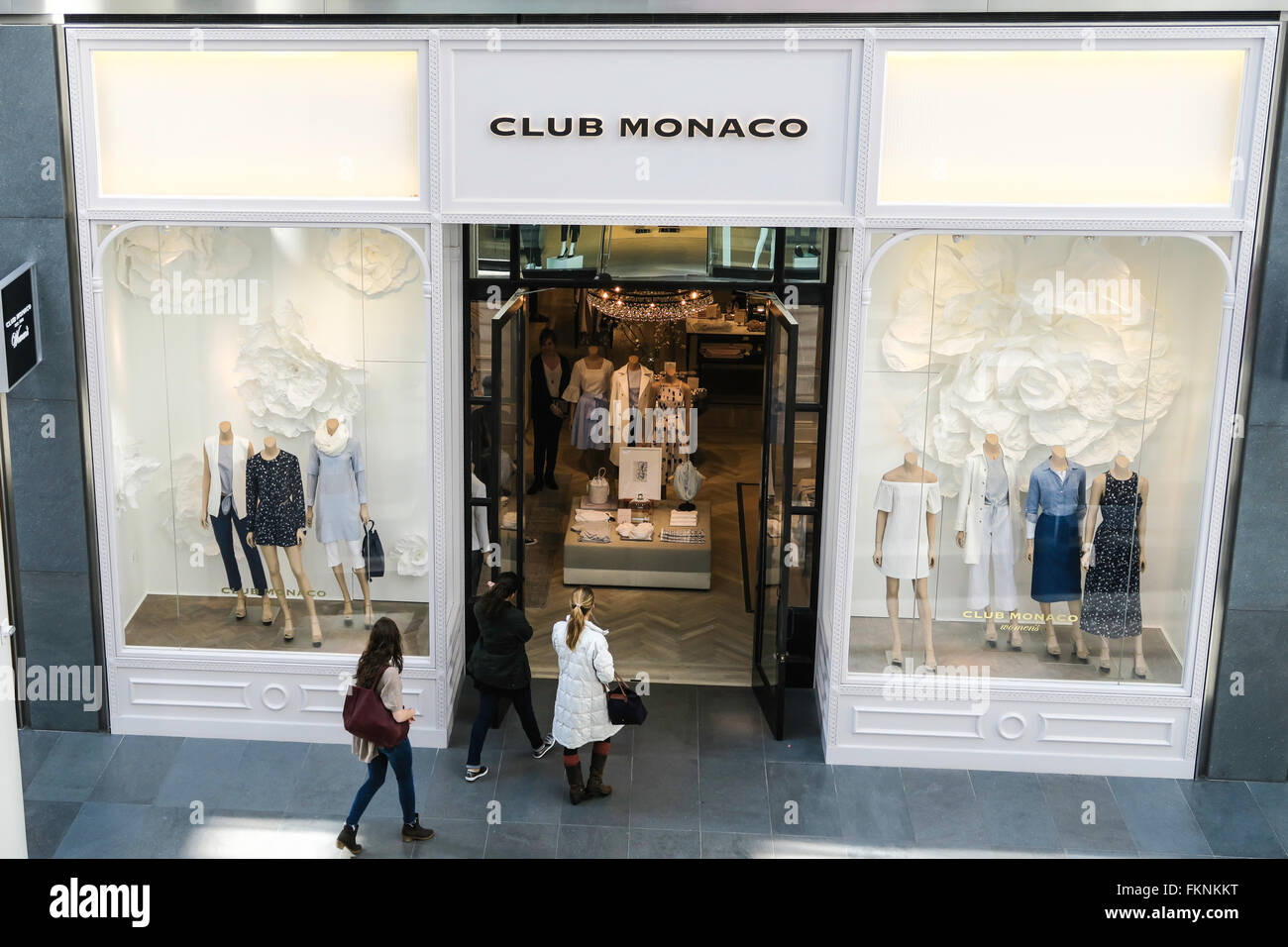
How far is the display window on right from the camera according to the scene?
739cm

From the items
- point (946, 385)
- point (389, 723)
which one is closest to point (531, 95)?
point (946, 385)

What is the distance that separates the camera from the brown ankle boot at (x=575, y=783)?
735 cm

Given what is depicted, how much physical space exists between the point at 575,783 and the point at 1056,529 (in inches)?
128

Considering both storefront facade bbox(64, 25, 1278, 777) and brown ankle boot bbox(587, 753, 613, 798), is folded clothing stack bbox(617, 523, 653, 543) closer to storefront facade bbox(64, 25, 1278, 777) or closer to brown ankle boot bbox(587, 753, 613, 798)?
storefront facade bbox(64, 25, 1278, 777)

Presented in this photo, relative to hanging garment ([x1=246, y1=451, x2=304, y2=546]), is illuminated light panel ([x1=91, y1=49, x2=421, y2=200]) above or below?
above

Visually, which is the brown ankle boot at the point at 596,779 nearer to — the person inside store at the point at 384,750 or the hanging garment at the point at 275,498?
the person inside store at the point at 384,750

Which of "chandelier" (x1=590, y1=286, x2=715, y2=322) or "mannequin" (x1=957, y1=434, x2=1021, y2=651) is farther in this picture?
"chandelier" (x1=590, y1=286, x2=715, y2=322)

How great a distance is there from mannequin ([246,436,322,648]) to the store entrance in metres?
1.14

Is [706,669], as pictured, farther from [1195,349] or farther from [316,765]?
[1195,349]

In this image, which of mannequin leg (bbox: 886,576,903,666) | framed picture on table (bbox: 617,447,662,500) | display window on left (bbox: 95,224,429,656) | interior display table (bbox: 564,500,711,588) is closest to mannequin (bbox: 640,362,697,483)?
framed picture on table (bbox: 617,447,662,500)

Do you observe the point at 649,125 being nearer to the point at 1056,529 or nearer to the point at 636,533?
the point at 1056,529

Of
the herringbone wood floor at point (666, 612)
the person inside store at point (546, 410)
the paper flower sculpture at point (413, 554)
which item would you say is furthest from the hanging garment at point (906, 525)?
the person inside store at point (546, 410)

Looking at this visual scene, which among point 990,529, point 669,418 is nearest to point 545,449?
point 669,418

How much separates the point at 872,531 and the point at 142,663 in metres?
4.58
